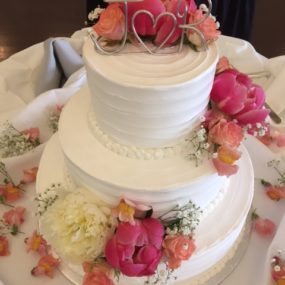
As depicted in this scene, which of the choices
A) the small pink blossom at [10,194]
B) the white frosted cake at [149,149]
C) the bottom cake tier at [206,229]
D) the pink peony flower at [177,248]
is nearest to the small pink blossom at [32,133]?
the small pink blossom at [10,194]

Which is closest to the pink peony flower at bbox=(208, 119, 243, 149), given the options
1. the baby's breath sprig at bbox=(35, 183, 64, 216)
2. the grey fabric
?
the baby's breath sprig at bbox=(35, 183, 64, 216)

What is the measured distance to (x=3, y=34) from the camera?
407cm

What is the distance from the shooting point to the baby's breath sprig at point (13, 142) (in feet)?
→ 7.72

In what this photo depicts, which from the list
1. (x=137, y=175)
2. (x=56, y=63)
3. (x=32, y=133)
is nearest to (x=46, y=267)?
(x=137, y=175)

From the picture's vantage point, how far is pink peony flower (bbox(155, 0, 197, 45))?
1.52 metres

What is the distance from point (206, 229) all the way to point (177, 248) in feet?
0.77

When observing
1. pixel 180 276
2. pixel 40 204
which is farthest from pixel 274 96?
pixel 40 204

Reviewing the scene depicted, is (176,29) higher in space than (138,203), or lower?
higher

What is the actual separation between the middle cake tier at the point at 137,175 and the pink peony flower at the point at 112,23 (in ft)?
1.28

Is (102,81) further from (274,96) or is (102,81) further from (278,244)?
(274,96)

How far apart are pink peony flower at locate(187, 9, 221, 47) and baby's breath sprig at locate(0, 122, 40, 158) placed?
3.75 feet

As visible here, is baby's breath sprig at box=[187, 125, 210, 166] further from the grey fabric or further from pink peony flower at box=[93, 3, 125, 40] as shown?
the grey fabric

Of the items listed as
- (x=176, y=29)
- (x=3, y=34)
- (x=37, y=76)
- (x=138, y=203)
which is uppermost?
(x=176, y=29)

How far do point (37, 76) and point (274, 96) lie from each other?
1.37 m
